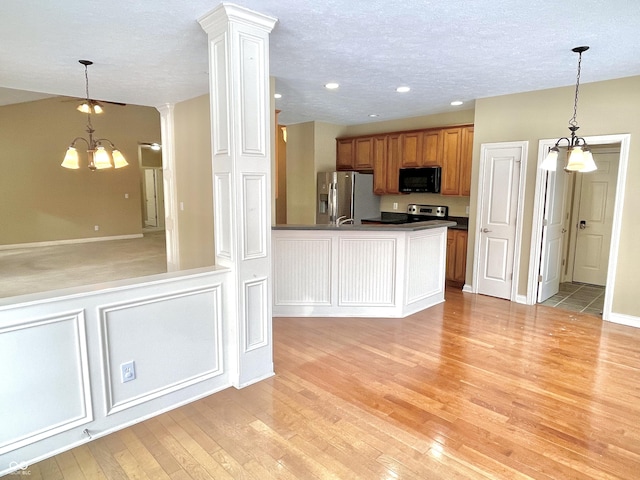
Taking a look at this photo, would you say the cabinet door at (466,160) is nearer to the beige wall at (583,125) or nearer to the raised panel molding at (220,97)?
the beige wall at (583,125)

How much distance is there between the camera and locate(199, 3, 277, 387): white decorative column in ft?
8.14

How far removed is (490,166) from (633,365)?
269 centimetres

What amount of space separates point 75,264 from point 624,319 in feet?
26.0

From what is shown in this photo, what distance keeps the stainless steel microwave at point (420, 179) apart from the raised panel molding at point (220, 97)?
4015mm

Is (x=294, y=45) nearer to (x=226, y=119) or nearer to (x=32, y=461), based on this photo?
(x=226, y=119)

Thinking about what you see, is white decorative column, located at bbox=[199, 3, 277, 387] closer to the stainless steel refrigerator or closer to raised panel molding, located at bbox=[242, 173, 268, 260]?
raised panel molding, located at bbox=[242, 173, 268, 260]

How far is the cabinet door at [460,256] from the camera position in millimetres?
5473

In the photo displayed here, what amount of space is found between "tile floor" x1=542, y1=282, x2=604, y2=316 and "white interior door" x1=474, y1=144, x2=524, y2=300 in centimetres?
62

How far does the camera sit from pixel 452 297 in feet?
16.8

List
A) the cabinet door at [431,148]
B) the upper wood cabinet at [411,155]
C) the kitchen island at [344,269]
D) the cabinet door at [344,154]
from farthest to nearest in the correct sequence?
the cabinet door at [344,154] < the cabinet door at [431,148] < the upper wood cabinet at [411,155] < the kitchen island at [344,269]

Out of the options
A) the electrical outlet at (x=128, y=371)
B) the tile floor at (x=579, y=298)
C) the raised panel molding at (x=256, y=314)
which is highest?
the raised panel molding at (x=256, y=314)

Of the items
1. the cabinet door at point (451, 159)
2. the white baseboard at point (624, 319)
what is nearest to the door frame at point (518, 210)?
the cabinet door at point (451, 159)

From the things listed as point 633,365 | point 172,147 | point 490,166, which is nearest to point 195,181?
point 172,147

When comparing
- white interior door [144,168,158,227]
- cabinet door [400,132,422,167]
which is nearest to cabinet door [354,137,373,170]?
cabinet door [400,132,422,167]
